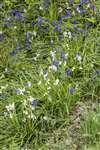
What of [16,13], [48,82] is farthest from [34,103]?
[16,13]

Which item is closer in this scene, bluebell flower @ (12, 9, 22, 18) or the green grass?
the green grass

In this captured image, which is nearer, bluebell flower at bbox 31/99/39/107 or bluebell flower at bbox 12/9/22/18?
bluebell flower at bbox 31/99/39/107

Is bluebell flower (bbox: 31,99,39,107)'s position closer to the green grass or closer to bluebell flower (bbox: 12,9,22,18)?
the green grass

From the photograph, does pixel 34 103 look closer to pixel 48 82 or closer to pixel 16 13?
pixel 48 82

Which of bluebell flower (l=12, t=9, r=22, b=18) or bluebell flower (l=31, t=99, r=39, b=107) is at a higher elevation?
bluebell flower (l=12, t=9, r=22, b=18)

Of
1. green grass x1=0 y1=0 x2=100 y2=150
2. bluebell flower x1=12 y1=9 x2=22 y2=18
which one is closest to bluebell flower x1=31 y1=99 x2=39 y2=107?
green grass x1=0 y1=0 x2=100 y2=150

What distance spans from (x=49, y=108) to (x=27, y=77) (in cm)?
60

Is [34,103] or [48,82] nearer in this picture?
[34,103]

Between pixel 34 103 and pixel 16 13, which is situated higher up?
pixel 16 13

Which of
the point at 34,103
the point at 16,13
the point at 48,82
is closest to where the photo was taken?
the point at 34,103

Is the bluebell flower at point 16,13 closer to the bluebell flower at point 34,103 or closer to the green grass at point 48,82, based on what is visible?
the green grass at point 48,82

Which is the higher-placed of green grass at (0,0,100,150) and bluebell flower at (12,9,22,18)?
bluebell flower at (12,9,22,18)

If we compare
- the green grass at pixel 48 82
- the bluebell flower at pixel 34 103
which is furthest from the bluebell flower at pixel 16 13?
the bluebell flower at pixel 34 103

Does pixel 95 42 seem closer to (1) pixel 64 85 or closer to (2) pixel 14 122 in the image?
(1) pixel 64 85
